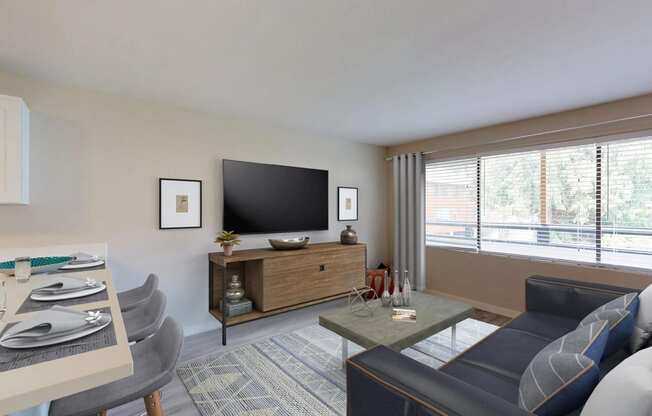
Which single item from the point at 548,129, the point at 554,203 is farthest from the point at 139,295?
the point at 548,129

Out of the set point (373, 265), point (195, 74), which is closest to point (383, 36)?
point (195, 74)

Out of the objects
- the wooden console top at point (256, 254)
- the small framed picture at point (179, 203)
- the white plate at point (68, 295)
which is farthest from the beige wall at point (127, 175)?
the white plate at point (68, 295)

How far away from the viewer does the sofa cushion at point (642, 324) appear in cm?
142

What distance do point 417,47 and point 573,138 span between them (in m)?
2.31

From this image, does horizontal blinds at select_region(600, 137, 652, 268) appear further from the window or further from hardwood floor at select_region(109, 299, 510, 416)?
hardwood floor at select_region(109, 299, 510, 416)

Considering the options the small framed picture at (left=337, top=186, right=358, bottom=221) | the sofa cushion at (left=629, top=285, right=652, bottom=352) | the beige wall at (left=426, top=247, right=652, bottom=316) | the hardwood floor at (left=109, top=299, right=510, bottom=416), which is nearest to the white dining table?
the hardwood floor at (left=109, top=299, right=510, bottom=416)

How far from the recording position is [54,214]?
246 centimetres

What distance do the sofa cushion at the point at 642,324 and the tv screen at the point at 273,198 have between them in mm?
2966

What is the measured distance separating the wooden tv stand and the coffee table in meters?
0.89

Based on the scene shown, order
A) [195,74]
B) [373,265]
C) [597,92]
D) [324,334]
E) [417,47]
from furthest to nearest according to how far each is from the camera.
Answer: [373,265], [324,334], [597,92], [195,74], [417,47]

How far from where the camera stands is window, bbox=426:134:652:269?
281cm

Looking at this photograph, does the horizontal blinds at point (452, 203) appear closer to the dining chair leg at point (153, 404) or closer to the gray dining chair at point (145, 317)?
the gray dining chair at point (145, 317)

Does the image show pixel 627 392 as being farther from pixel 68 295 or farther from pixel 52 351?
pixel 68 295

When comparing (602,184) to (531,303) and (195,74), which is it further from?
(195,74)
